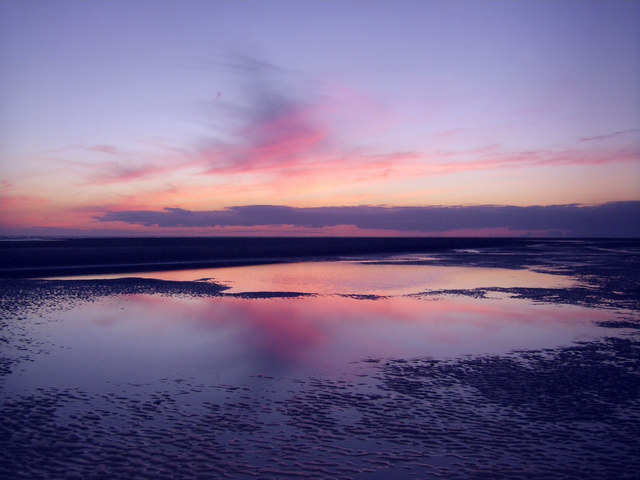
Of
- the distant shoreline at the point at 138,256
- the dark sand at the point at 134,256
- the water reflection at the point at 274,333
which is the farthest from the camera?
the dark sand at the point at 134,256

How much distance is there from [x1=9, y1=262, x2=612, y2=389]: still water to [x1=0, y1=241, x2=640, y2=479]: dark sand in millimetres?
802

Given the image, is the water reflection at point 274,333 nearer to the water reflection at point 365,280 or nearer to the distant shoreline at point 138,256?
the water reflection at point 365,280

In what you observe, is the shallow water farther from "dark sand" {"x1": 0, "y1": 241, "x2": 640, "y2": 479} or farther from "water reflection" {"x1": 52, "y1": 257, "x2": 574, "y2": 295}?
"water reflection" {"x1": 52, "y1": 257, "x2": 574, "y2": 295}

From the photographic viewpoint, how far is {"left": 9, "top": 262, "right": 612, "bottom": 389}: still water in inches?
463

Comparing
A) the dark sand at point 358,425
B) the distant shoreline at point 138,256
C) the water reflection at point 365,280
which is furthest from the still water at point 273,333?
the distant shoreline at point 138,256

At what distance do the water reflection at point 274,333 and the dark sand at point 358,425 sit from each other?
3.13ft

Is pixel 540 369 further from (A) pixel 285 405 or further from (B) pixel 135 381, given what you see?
(B) pixel 135 381

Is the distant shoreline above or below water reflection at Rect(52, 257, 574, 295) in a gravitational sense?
above

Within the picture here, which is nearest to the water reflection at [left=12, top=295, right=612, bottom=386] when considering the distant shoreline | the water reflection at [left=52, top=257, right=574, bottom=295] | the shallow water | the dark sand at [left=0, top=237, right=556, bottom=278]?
the shallow water

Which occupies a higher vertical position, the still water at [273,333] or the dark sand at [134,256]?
the dark sand at [134,256]

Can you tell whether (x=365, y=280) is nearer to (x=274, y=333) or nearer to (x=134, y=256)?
(x=274, y=333)

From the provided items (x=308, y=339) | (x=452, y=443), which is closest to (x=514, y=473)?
(x=452, y=443)

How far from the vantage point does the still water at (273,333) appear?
11.8 meters

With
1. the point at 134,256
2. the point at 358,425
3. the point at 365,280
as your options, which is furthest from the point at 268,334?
the point at 134,256
